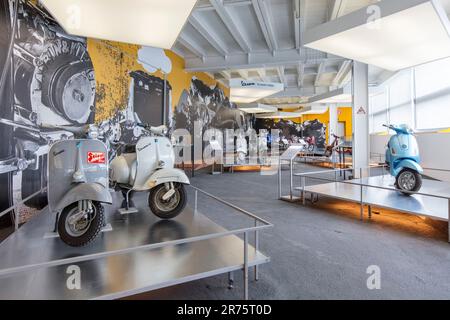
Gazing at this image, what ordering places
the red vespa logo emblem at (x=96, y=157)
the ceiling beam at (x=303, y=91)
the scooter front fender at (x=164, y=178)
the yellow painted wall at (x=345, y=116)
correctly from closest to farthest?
the red vespa logo emblem at (x=96, y=157) < the scooter front fender at (x=164, y=178) < the ceiling beam at (x=303, y=91) < the yellow painted wall at (x=345, y=116)

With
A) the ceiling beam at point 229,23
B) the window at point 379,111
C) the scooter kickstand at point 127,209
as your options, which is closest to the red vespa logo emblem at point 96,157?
the scooter kickstand at point 127,209

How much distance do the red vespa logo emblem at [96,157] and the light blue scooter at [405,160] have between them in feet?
13.1

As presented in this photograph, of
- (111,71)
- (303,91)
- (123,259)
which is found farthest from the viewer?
(303,91)

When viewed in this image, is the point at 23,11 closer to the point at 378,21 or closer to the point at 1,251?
the point at 1,251

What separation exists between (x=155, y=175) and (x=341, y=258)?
183 centimetres

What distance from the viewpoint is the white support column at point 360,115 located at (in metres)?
6.54

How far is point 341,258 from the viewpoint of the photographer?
2264mm

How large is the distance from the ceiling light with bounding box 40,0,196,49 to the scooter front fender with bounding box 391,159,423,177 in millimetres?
3605

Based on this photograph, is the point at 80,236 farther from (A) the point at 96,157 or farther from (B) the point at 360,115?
(B) the point at 360,115

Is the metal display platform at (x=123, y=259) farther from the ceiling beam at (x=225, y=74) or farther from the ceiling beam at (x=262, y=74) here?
the ceiling beam at (x=225, y=74)

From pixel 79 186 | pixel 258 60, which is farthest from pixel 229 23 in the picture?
pixel 79 186

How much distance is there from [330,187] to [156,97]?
4.64 m

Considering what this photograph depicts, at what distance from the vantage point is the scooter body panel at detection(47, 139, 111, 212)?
6.93ft
